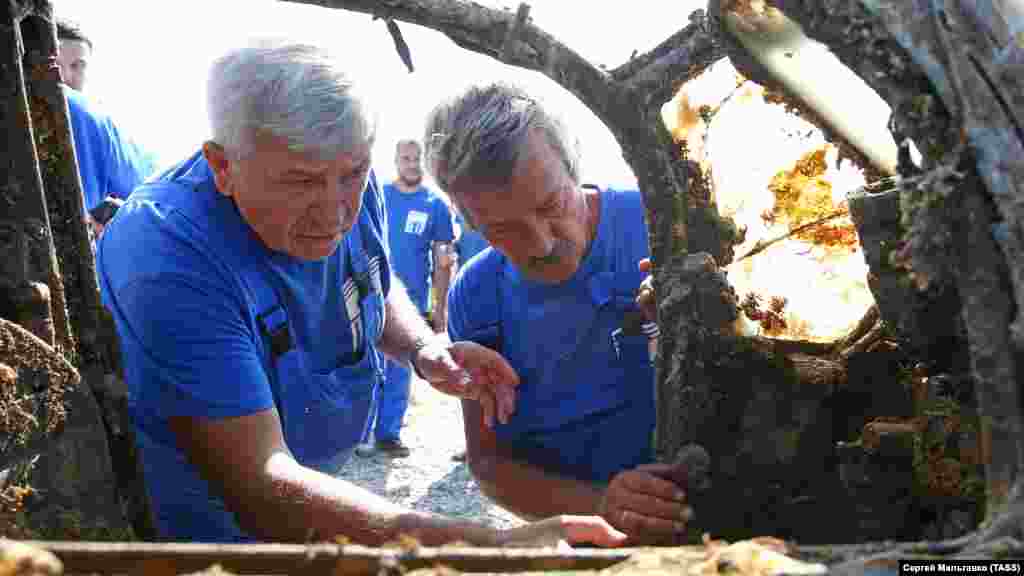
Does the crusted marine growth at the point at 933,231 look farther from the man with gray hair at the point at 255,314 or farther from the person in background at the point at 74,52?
the person in background at the point at 74,52

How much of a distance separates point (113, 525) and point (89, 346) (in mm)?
409

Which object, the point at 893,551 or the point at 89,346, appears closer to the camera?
the point at 893,551

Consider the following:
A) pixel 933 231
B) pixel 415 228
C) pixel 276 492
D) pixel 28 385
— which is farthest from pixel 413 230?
pixel 933 231

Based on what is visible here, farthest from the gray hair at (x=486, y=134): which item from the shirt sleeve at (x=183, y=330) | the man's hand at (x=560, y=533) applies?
the man's hand at (x=560, y=533)

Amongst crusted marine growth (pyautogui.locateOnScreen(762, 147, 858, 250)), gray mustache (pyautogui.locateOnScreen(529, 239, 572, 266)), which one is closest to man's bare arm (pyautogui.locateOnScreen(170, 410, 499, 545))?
gray mustache (pyautogui.locateOnScreen(529, 239, 572, 266))

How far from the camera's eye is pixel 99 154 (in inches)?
163

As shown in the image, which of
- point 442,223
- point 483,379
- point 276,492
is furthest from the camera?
point 442,223

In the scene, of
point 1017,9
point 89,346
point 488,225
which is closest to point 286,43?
point 488,225

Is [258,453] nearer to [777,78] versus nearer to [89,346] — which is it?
[89,346]

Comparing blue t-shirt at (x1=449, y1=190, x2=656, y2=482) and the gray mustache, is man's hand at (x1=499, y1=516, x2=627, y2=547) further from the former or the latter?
the gray mustache

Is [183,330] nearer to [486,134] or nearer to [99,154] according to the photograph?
[486,134]

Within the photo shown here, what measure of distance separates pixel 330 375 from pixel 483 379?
1.40 ft

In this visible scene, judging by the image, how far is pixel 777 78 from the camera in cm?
232

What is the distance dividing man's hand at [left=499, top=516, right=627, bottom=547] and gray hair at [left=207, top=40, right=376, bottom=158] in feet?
3.48
